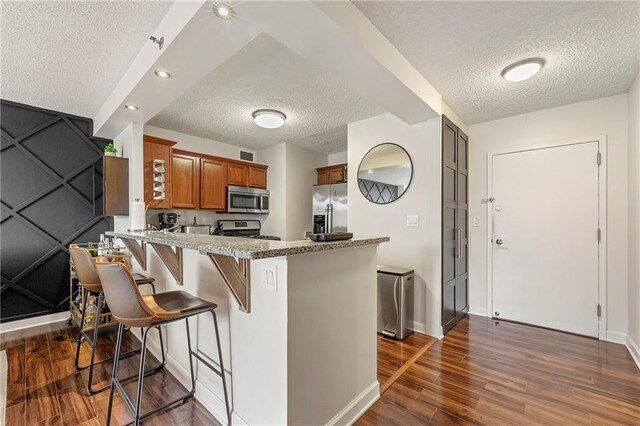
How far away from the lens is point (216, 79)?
100.0 inches

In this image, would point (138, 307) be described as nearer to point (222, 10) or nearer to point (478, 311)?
point (222, 10)

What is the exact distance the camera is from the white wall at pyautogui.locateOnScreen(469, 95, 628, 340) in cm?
274

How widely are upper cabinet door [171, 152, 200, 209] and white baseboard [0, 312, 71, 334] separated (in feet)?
5.93

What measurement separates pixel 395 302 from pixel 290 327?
1804mm

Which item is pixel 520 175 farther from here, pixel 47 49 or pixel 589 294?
pixel 47 49

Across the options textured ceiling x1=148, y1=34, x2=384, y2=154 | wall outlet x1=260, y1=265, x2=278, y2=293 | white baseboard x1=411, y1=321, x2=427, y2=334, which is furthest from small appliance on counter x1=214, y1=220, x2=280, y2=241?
wall outlet x1=260, y1=265, x2=278, y2=293

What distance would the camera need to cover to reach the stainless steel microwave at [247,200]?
447cm

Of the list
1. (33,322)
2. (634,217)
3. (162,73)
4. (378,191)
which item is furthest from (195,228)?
(634,217)

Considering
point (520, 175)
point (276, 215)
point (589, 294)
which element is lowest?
point (589, 294)

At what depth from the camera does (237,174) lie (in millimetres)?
4637

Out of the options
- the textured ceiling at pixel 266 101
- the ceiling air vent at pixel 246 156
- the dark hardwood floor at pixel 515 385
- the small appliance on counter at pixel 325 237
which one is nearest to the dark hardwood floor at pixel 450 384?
the dark hardwood floor at pixel 515 385

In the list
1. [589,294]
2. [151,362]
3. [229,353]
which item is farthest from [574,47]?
[151,362]

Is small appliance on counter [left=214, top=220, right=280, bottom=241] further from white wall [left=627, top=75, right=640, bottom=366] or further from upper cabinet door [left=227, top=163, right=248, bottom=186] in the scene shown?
white wall [left=627, top=75, right=640, bottom=366]

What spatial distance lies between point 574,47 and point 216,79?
2826mm
